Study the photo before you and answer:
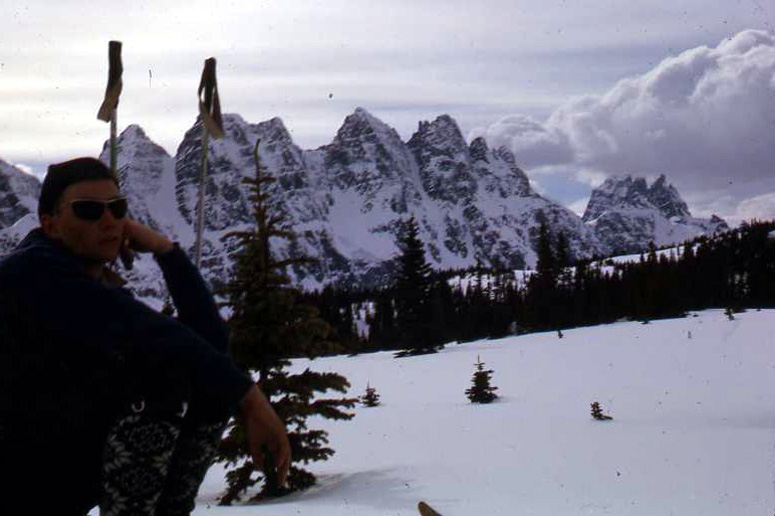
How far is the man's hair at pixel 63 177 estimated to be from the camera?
2223 mm

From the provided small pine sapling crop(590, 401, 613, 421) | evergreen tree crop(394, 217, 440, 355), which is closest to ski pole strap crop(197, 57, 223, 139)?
small pine sapling crop(590, 401, 613, 421)

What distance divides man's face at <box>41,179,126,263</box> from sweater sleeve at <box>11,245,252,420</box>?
136 millimetres

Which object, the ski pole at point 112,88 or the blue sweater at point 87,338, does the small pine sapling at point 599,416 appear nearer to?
the ski pole at point 112,88

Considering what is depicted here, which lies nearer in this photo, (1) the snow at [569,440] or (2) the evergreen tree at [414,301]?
(1) the snow at [569,440]

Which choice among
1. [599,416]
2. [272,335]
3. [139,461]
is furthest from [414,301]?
[139,461]

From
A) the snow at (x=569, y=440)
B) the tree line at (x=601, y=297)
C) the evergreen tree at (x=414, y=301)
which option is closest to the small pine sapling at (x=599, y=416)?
the snow at (x=569, y=440)

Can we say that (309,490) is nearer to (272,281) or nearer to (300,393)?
(300,393)

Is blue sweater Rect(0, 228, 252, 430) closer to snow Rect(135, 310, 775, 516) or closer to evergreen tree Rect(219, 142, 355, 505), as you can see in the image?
snow Rect(135, 310, 775, 516)

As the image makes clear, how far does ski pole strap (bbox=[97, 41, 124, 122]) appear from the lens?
17.3 feet

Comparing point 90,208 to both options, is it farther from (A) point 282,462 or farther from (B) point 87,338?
(A) point 282,462

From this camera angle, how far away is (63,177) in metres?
2.23

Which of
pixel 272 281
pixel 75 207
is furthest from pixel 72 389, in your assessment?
pixel 272 281

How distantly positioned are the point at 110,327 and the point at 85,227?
1.16 ft

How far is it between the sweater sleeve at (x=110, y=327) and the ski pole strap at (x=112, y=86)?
3455mm
